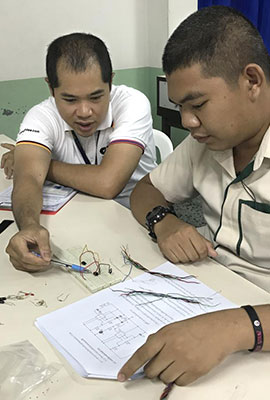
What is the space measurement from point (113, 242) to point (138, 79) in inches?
88.3

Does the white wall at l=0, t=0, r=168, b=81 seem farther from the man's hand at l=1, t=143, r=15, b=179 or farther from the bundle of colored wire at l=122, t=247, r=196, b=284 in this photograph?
the bundle of colored wire at l=122, t=247, r=196, b=284

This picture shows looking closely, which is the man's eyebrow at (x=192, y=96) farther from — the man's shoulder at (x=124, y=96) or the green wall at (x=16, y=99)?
the green wall at (x=16, y=99)

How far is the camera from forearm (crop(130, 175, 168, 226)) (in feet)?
4.27

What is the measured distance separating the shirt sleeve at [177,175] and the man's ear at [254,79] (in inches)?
12.5

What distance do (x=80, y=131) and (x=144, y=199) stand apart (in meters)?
0.48

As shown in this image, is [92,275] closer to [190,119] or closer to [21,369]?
[21,369]

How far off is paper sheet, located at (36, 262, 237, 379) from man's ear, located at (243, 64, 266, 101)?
0.47 metres

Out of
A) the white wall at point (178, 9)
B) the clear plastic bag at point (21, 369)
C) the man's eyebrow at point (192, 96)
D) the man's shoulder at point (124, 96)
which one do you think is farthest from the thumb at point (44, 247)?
the white wall at point (178, 9)

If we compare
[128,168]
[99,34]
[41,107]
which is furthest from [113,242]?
[99,34]

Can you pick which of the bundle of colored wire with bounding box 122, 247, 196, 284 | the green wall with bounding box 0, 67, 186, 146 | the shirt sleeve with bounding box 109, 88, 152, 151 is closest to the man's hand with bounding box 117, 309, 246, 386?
the bundle of colored wire with bounding box 122, 247, 196, 284

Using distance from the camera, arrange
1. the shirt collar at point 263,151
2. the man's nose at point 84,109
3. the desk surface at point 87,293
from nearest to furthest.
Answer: the desk surface at point 87,293 → the shirt collar at point 263,151 → the man's nose at point 84,109

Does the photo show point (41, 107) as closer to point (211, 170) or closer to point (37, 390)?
point (211, 170)

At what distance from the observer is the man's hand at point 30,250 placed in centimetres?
104

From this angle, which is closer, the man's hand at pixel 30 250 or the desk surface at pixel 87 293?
the desk surface at pixel 87 293
